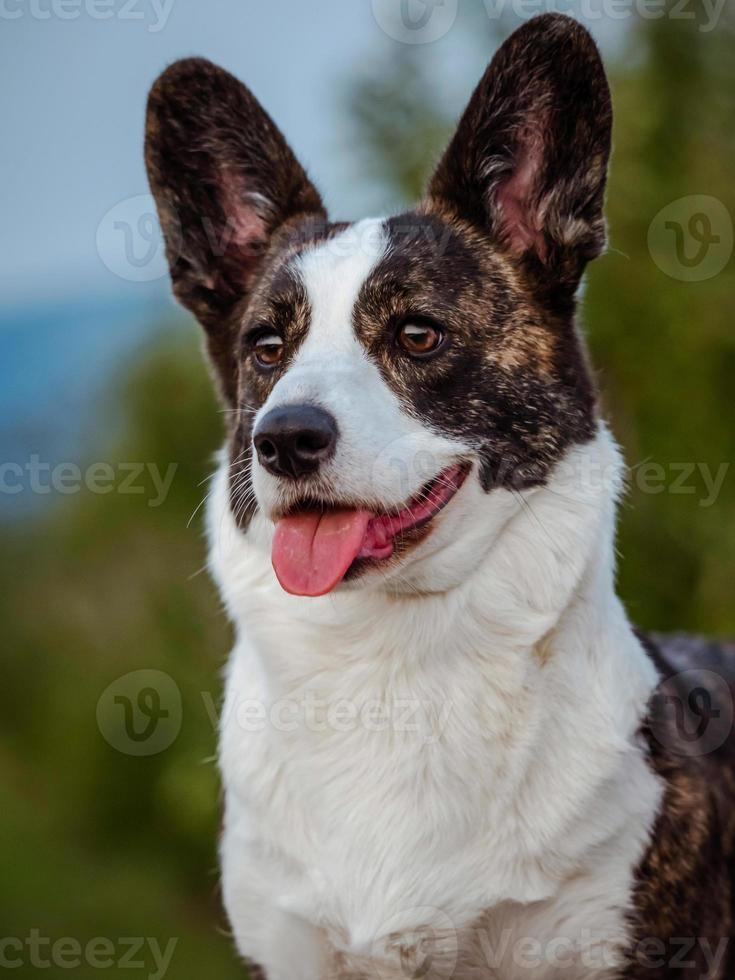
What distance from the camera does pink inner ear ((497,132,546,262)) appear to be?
3447mm

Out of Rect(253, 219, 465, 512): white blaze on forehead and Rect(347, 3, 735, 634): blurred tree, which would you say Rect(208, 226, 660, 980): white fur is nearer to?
Rect(253, 219, 465, 512): white blaze on forehead

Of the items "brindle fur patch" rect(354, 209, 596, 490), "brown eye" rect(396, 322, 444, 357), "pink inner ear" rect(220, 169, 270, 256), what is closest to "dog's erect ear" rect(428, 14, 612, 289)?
"brindle fur patch" rect(354, 209, 596, 490)

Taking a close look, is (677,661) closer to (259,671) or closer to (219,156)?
(259,671)

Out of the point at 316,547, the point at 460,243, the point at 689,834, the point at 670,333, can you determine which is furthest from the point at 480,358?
the point at 670,333

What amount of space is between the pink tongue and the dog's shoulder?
3.30 feet

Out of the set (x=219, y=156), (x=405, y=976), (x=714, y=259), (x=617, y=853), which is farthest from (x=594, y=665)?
(x=714, y=259)

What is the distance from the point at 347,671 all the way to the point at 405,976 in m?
0.76

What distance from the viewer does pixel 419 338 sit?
317cm

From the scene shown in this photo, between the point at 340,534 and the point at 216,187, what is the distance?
1396 millimetres

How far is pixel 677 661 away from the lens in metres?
3.98

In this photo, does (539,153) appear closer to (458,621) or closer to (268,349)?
(268,349)

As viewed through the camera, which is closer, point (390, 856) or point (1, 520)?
point (390, 856)

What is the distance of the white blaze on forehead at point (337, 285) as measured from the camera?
3.15 m

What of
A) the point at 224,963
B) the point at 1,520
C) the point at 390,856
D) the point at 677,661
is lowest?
the point at 224,963
